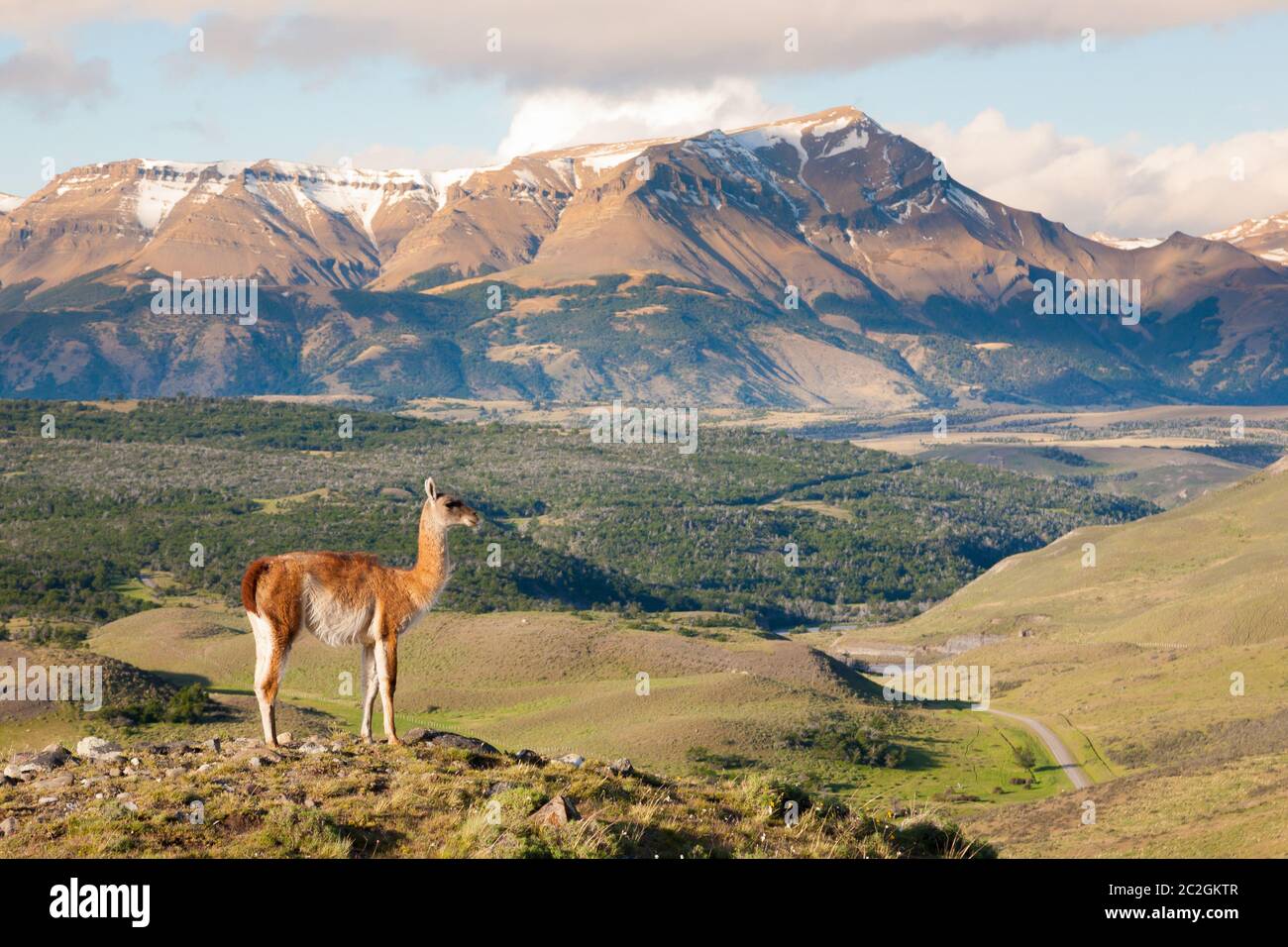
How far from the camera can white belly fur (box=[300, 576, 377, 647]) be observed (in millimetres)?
23312

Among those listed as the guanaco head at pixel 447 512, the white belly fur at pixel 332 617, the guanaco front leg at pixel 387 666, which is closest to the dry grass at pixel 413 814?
the guanaco front leg at pixel 387 666

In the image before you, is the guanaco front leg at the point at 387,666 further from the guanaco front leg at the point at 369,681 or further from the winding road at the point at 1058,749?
the winding road at the point at 1058,749

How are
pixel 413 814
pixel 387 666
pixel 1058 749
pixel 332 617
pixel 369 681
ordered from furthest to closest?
pixel 1058 749
pixel 369 681
pixel 387 666
pixel 332 617
pixel 413 814

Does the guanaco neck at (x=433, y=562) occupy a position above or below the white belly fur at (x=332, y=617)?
above

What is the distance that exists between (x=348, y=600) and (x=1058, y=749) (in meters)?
74.6

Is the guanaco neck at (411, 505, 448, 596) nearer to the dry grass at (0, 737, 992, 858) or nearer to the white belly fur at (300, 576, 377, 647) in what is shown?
A: the white belly fur at (300, 576, 377, 647)

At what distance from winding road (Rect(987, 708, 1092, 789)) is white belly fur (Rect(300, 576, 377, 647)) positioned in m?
56.7

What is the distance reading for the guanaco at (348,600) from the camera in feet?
75.7

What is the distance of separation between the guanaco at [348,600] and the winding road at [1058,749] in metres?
56.3

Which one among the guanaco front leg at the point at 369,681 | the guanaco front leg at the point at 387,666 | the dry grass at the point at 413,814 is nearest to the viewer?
the dry grass at the point at 413,814

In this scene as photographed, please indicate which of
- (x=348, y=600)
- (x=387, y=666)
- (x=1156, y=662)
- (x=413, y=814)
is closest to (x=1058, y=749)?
(x=1156, y=662)

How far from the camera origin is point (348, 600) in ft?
76.9

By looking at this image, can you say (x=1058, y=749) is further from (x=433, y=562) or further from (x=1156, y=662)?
(x=433, y=562)
